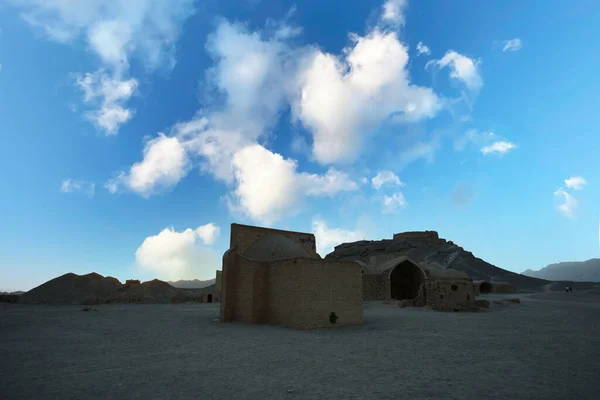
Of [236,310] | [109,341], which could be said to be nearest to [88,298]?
[236,310]

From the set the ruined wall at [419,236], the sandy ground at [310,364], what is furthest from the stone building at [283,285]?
the ruined wall at [419,236]

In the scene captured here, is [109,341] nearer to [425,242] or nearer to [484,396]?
[484,396]

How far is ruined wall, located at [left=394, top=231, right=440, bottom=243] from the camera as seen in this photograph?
75.4m

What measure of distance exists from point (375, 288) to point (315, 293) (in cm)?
2088

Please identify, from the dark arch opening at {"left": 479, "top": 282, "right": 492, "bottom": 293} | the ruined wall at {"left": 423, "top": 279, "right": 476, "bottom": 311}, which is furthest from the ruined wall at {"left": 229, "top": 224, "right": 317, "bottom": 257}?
the dark arch opening at {"left": 479, "top": 282, "right": 492, "bottom": 293}

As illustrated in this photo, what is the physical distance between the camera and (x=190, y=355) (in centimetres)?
866

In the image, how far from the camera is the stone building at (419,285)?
20.8 metres

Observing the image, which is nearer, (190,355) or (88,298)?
(190,355)

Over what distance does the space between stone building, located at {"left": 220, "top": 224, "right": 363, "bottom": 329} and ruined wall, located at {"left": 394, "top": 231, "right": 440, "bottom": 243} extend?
63.5m

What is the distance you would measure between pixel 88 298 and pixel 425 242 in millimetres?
64097

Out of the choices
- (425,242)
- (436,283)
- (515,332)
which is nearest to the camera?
(515,332)

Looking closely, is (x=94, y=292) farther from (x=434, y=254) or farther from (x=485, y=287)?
(x=434, y=254)

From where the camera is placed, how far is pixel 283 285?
49.2 ft

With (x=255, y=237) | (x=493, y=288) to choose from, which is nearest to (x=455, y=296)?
(x=255, y=237)
